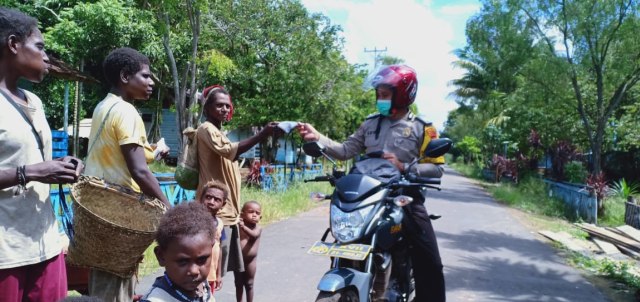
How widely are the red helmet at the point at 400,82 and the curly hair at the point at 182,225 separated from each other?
2060mm

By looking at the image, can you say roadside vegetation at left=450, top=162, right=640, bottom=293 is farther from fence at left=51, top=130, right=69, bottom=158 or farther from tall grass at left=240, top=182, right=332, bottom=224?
fence at left=51, top=130, right=69, bottom=158

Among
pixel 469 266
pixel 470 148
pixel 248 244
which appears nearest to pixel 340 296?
pixel 248 244

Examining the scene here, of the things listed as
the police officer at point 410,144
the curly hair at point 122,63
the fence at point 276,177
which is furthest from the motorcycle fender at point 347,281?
the fence at point 276,177

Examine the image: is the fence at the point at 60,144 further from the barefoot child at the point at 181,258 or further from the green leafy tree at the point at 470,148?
the green leafy tree at the point at 470,148

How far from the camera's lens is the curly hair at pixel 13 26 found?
235 cm

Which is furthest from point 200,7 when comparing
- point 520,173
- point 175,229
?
point 520,173

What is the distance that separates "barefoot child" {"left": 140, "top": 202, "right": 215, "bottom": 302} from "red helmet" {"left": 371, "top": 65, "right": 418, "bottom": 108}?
2.14 m

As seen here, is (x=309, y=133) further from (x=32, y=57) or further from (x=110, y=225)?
(x=32, y=57)

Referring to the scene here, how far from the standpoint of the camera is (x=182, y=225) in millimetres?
2225

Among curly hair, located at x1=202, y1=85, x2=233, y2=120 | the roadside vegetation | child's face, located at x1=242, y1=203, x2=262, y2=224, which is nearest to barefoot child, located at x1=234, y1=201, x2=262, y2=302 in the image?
child's face, located at x1=242, y1=203, x2=262, y2=224

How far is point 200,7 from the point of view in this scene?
434 inches

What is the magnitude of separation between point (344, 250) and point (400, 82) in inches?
56.0

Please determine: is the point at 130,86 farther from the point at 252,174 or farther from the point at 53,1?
the point at 53,1

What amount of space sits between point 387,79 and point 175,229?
7.40 ft
